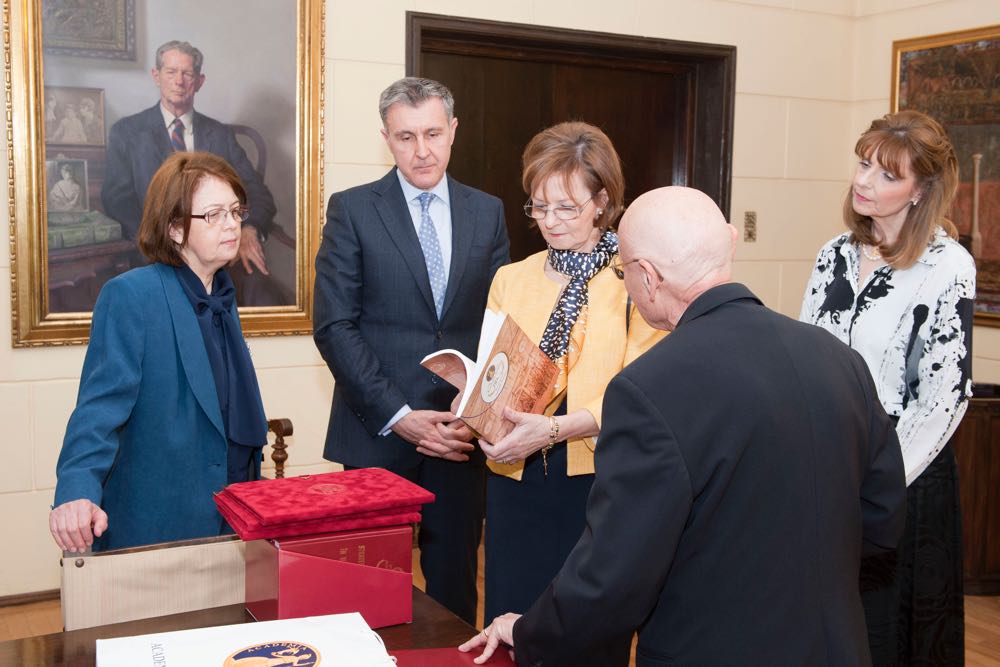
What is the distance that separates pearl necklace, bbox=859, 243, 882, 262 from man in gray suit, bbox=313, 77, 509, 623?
1059mm

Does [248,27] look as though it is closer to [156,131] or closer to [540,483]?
[156,131]

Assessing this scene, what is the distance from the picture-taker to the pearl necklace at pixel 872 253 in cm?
264

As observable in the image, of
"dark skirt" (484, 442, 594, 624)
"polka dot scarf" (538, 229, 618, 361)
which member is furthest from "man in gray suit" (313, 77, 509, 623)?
"polka dot scarf" (538, 229, 618, 361)

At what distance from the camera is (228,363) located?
6.93 ft

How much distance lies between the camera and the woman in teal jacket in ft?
6.09

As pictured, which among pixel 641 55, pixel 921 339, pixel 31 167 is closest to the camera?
pixel 921 339

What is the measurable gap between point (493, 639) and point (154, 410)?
91 centimetres

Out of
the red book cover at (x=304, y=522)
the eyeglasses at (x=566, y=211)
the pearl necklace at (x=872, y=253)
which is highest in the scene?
the eyeglasses at (x=566, y=211)

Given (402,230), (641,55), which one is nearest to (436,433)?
(402,230)

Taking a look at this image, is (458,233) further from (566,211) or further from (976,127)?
(976,127)

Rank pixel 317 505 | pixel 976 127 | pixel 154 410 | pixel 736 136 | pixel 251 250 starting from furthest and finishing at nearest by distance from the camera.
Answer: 1. pixel 736 136
2. pixel 976 127
3. pixel 251 250
4. pixel 154 410
5. pixel 317 505

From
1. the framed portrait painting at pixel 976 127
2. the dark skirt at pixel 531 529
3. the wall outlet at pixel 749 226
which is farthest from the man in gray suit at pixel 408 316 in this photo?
the framed portrait painting at pixel 976 127

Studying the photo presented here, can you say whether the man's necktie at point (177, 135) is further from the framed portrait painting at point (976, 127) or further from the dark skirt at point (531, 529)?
the framed portrait painting at point (976, 127)

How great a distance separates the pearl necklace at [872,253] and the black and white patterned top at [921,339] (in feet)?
0.13
